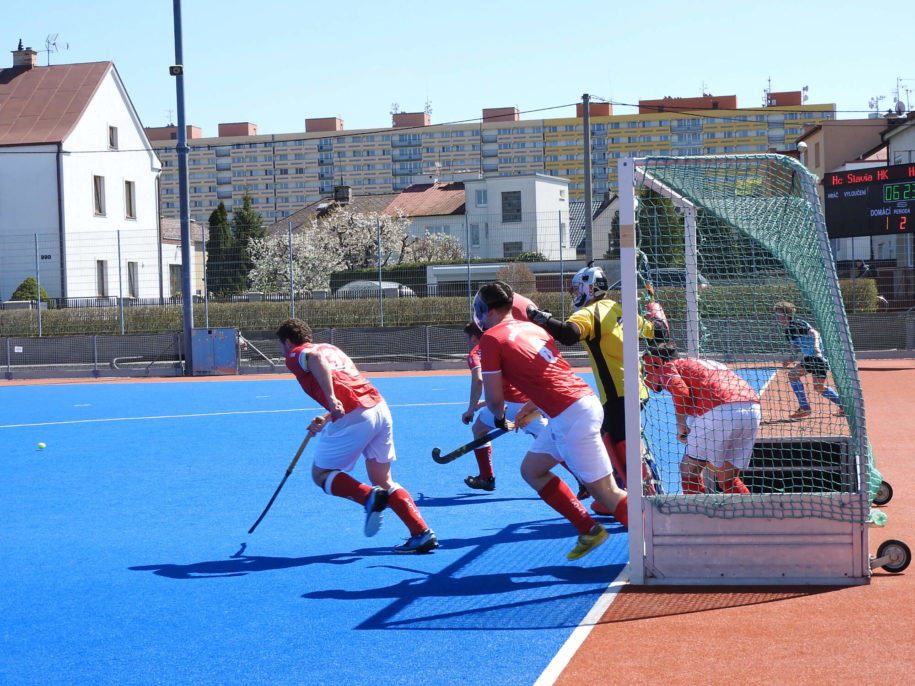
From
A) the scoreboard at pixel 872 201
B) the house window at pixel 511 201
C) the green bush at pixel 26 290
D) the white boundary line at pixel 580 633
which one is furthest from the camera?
the house window at pixel 511 201

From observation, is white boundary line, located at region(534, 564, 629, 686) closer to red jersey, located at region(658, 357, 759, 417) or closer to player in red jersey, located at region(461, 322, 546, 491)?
red jersey, located at region(658, 357, 759, 417)

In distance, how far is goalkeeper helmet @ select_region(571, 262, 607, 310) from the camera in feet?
22.0

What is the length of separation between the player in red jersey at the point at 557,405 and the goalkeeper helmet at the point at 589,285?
0.82 m

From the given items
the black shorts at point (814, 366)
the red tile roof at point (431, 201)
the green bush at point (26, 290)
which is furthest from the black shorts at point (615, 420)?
the red tile roof at point (431, 201)

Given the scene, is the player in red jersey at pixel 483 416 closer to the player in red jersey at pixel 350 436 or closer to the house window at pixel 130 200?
the player in red jersey at pixel 350 436

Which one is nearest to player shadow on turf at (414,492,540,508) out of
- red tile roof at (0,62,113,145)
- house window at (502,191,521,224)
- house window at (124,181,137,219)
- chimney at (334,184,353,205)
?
red tile roof at (0,62,113,145)

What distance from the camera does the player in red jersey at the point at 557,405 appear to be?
19.0 ft

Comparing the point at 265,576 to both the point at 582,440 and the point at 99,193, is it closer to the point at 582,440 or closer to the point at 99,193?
the point at 582,440

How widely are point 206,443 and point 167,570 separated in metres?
6.10

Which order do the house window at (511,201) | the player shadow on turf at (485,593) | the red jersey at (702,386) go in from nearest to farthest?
the player shadow on turf at (485,593) → the red jersey at (702,386) → the house window at (511,201)

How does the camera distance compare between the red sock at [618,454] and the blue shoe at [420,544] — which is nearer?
the blue shoe at [420,544]

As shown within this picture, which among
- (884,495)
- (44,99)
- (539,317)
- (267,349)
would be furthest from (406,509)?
(44,99)

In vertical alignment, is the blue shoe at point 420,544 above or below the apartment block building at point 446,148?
below

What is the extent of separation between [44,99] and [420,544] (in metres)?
41.3
